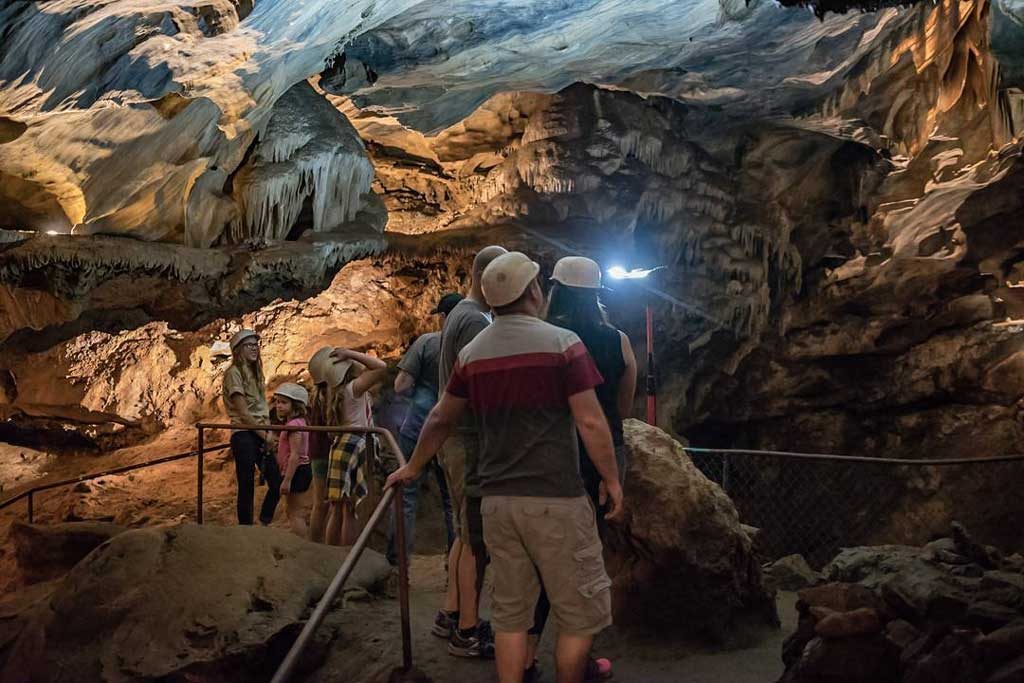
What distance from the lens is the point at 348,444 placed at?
15.9ft

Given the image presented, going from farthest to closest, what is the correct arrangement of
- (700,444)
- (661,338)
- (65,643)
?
(700,444) → (661,338) → (65,643)

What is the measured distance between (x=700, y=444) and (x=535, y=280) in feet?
39.3

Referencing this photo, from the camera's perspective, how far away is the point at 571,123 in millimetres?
10773

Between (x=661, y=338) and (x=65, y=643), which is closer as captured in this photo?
(x=65, y=643)

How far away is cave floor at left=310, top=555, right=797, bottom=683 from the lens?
361 cm

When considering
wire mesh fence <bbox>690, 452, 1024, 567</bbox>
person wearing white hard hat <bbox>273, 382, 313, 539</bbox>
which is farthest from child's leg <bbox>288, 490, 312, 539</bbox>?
wire mesh fence <bbox>690, 452, 1024, 567</bbox>

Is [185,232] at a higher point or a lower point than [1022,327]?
higher

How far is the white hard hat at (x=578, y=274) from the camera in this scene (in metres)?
A: 3.17

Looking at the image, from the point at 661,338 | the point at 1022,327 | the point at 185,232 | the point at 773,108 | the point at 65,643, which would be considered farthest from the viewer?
the point at 661,338

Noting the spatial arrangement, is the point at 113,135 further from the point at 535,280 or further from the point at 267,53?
the point at 535,280

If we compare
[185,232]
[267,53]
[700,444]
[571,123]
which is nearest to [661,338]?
[700,444]

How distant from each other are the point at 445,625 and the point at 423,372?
1295 mm

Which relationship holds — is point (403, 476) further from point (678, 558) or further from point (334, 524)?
point (334, 524)

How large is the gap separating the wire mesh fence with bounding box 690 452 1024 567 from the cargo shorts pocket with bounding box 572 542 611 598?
815 cm
